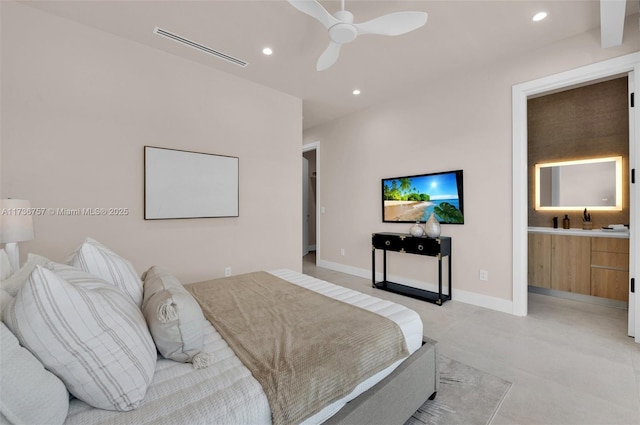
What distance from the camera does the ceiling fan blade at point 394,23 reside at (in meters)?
1.87

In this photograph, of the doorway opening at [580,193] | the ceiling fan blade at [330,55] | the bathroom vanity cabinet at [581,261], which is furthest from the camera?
the doorway opening at [580,193]

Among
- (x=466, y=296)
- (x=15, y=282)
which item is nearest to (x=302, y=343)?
(x=15, y=282)

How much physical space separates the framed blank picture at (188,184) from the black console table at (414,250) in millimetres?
2044

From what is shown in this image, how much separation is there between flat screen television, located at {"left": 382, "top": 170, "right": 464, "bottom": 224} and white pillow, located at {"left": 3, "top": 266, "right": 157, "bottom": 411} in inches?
137

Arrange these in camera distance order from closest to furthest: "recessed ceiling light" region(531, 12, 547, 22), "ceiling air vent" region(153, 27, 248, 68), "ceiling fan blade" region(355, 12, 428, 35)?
"ceiling fan blade" region(355, 12, 428, 35), "recessed ceiling light" region(531, 12, 547, 22), "ceiling air vent" region(153, 27, 248, 68)

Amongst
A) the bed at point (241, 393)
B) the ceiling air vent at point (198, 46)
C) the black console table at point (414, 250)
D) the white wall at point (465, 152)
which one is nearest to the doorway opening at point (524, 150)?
the white wall at point (465, 152)

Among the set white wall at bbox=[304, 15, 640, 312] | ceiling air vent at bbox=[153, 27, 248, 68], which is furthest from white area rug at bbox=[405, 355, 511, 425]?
ceiling air vent at bbox=[153, 27, 248, 68]

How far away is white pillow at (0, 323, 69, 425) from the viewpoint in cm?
68

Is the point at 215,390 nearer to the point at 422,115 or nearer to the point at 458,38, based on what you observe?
the point at 458,38

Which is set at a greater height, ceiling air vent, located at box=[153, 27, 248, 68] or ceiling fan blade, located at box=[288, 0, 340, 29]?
ceiling air vent, located at box=[153, 27, 248, 68]

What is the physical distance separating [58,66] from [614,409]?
468 centimetres

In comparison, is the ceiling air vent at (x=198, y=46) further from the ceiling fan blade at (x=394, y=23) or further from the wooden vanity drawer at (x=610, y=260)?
the wooden vanity drawer at (x=610, y=260)

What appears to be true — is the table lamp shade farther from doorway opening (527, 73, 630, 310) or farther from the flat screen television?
doorway opening (527, 73, 630, 310)

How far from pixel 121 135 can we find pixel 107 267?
180cm
